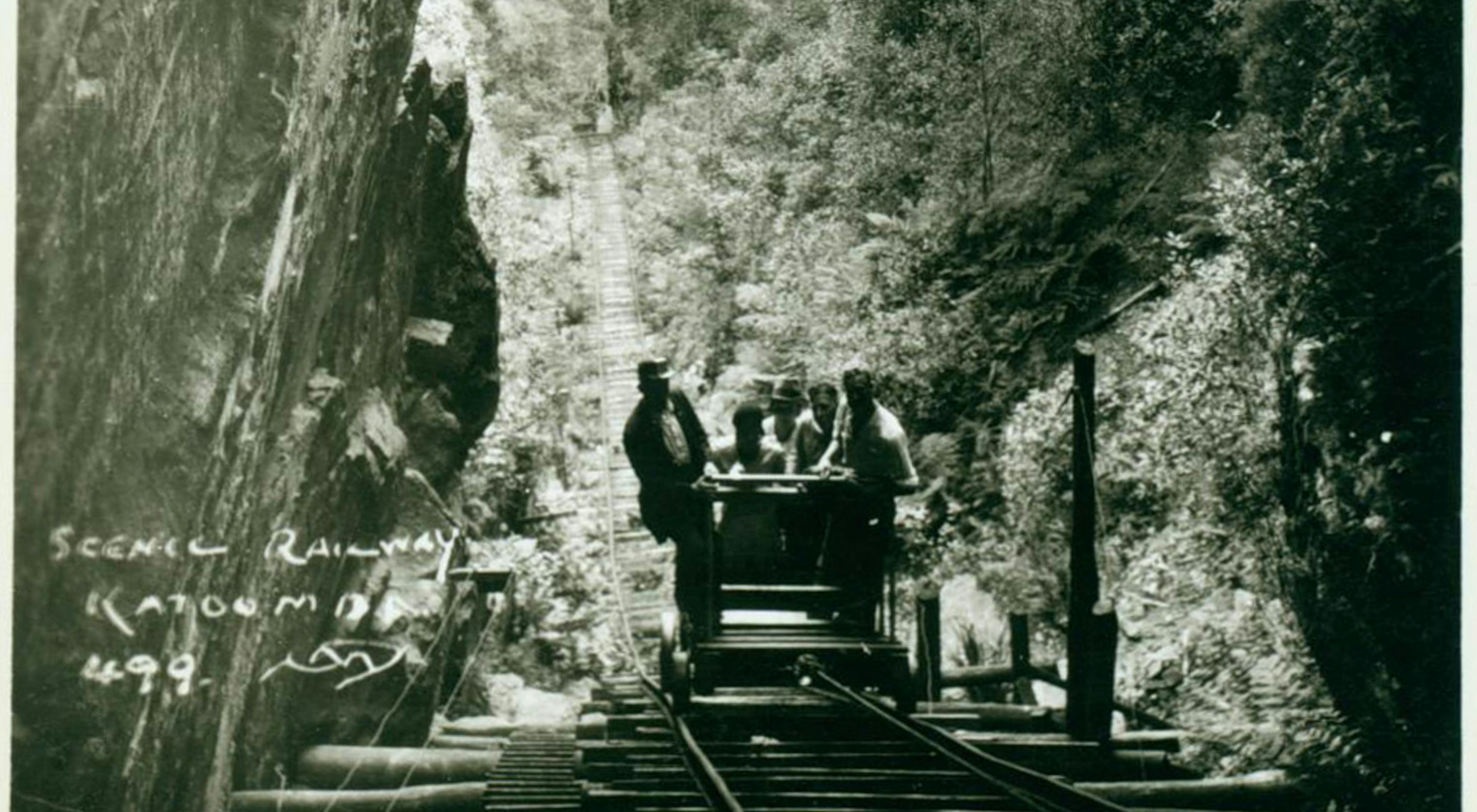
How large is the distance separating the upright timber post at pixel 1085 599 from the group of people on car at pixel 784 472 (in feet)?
1.66

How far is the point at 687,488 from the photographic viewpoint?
4.47 metres

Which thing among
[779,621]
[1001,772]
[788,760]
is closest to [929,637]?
[779,621]

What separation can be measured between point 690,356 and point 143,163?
177cm

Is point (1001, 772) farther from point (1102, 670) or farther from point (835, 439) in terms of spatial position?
point (835, 439)

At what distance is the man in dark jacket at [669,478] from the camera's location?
4.48m

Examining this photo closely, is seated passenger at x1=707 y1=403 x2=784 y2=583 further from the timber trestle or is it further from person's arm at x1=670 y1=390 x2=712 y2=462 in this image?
the timber trestle

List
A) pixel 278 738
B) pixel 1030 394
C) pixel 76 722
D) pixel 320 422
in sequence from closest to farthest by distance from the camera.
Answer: pixel 76 722 → pixel 278 738 → pixel 320 422 → pixel 1030 394

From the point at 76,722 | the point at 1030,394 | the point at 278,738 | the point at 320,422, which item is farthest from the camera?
the point at 1030,394

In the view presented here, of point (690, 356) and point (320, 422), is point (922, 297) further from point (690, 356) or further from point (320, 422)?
point (320, 422)

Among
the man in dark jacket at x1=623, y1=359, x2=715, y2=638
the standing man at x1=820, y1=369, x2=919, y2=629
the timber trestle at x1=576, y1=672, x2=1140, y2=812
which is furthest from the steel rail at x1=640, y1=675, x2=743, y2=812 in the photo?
the standing man at x1=820, y1=369, x2=919, y2=629

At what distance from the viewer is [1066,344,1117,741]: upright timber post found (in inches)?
164

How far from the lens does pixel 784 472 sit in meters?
4.80

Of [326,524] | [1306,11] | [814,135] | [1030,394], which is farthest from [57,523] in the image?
[1306,11]

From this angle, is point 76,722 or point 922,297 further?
point 922,297
